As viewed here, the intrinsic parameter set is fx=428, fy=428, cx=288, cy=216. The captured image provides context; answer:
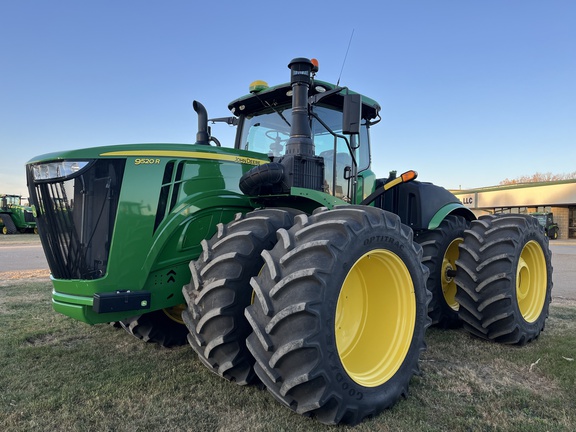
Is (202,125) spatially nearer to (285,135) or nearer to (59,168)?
(285,135)

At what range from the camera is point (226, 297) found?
288 centimetres

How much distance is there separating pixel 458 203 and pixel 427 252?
0.89m

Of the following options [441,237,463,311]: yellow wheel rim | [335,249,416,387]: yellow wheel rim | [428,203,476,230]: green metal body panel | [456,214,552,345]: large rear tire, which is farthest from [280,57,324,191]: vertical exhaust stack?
[441,237,463,311]: yellow wheel rim

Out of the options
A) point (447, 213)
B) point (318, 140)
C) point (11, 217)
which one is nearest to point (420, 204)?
point (447, 213)

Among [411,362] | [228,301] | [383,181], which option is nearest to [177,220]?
[228,301]

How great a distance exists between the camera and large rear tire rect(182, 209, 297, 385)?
2879 mm

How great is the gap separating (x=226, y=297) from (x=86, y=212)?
1.22 metres

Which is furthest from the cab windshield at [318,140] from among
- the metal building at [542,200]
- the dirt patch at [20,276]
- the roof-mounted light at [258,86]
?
the metal building at [542,200]

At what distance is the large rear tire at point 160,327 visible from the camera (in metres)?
4.14

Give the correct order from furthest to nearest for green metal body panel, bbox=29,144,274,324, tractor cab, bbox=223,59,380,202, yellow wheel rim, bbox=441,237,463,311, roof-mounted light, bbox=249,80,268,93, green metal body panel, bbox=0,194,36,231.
→ 1. green metal body panel, bbox=0,194,36,231
2. yellow wheel rim, bbox=441,237,463,311
3. roof-mounted light, bbox=249,80,268,93
4. tractor cab, bbox=223,59,380,202
5. green metal body panel, bbox=29,144,274,324

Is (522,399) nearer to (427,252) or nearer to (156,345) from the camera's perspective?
(427,252)

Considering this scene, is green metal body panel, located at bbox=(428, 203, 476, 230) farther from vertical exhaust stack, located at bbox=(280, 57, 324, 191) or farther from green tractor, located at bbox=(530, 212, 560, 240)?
green tractor, located at bbox=(530, 212, 560, 240)

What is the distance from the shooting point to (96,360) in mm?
3809

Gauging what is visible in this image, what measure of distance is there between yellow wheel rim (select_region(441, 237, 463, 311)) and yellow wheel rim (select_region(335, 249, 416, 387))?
6.80 feet
